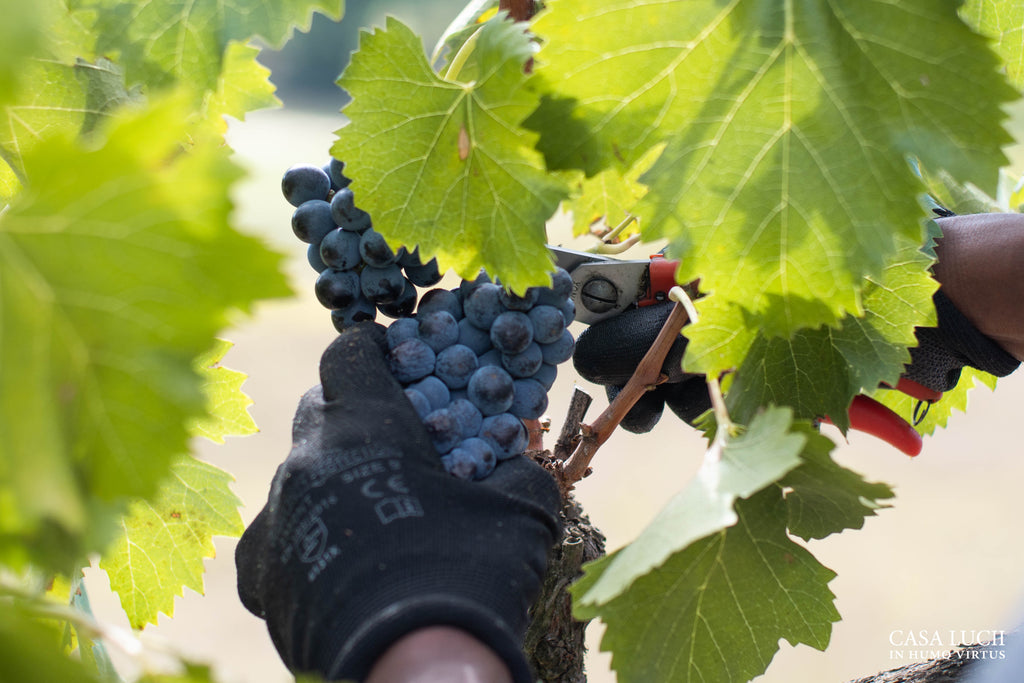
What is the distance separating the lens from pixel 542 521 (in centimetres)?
62

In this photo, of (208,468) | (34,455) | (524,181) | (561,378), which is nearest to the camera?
(34,455)

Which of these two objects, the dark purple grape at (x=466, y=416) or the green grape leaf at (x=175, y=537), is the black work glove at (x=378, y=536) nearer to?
the dark purple grape at (x=466, y=416)

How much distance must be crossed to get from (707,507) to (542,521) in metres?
0.18

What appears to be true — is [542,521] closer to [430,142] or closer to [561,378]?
[430,142]

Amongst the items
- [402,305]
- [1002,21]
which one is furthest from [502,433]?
[1002,21]

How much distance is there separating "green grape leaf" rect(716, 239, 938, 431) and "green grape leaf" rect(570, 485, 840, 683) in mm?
78

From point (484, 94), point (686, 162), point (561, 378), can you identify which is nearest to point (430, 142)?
point (484, 94)

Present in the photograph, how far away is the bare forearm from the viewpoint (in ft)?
1.56

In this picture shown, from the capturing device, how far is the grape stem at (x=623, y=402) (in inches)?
28.4

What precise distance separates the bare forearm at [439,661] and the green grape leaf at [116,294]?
8.5 inches

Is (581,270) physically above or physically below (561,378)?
above

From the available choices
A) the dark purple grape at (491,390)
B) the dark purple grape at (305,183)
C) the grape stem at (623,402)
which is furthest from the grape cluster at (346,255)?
the grape stem at (623,402)

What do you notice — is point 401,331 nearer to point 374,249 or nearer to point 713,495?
point 374,249

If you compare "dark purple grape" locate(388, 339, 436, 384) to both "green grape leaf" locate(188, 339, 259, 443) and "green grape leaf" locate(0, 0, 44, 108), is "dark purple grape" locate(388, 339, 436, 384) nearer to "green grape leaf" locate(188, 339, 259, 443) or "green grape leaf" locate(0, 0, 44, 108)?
"green grape leaf" locate(188, 339, 259, 443)
